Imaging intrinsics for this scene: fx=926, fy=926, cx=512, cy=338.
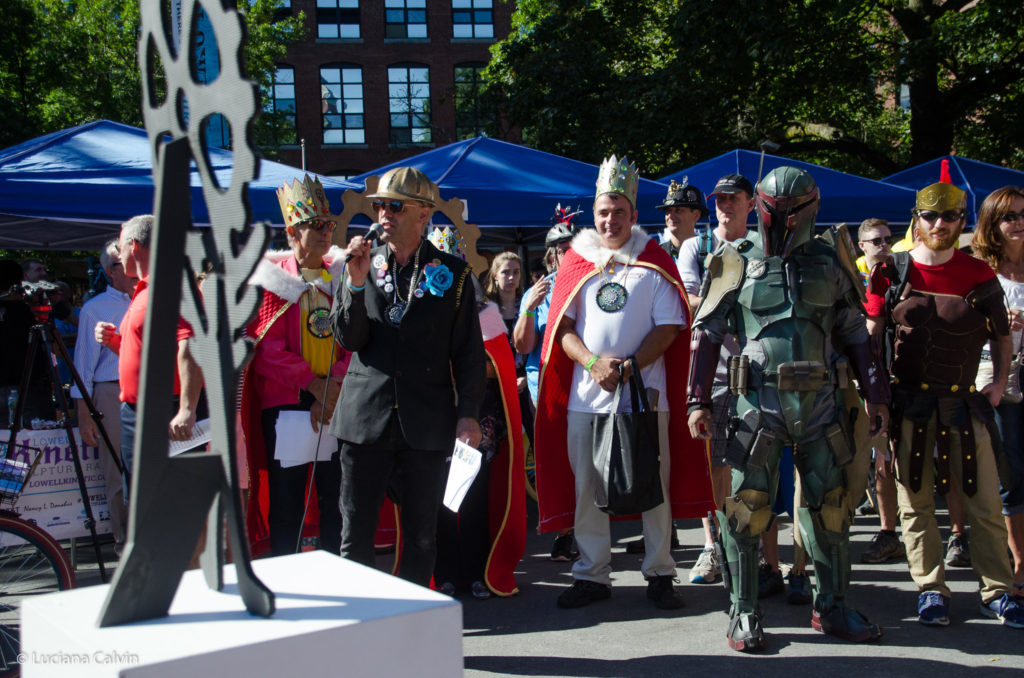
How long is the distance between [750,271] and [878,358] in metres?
0.72

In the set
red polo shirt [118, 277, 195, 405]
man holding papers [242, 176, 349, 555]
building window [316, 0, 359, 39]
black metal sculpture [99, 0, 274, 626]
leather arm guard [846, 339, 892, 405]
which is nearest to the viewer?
black metal sculpture [99, 0, 274, 626]

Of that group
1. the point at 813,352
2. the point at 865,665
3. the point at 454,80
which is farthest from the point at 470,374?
the point at 454,80

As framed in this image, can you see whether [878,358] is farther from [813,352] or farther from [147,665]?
[147,665]

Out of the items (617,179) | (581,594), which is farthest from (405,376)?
(581,594)

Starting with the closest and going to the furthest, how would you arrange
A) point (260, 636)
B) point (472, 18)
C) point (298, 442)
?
point (260, 636) < point (298, 442) < point (472, 18)

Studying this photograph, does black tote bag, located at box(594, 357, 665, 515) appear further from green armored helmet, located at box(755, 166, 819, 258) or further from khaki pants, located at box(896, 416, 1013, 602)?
khaki pants, located at box(896, 416, 1013, 602)

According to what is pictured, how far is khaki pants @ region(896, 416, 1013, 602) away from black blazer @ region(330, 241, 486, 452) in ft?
7.18

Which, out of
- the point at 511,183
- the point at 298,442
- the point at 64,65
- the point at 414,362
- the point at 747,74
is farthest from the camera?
the point at 64,65

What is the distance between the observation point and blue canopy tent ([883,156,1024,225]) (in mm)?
8875

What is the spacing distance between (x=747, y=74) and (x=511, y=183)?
9236 millimetres

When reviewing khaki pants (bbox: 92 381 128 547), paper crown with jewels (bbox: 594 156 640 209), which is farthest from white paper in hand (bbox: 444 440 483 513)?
khaki pants (bbox: 92 381 128 547)

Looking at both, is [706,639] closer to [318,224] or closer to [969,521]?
[969,521]

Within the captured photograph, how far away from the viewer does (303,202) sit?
4266mm

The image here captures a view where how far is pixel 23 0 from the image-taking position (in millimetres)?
16453
